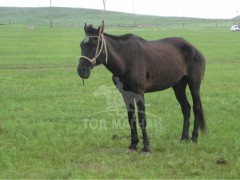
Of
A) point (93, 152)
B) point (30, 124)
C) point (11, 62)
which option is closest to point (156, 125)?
A: point (93, 152)

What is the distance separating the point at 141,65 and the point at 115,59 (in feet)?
1.83

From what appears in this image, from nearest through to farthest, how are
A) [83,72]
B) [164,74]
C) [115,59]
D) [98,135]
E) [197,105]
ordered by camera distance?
[83,72], [115,59], [164,74], [197,105], [98,135]

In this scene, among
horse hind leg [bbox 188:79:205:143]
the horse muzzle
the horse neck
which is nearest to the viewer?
the horse muzzle

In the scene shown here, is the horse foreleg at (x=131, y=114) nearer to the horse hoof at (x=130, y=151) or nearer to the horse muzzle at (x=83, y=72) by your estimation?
the horse hoof at (x=130, y=151)

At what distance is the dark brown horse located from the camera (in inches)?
297

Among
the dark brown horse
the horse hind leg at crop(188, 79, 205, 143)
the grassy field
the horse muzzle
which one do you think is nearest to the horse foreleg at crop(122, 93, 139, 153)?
the dark brown horse

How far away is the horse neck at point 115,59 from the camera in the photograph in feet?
25.6

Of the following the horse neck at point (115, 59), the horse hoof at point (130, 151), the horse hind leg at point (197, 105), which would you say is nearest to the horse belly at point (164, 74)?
the horse hind leg at point (197, 105)

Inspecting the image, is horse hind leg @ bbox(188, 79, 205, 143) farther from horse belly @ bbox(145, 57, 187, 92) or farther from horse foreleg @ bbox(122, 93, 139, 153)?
horse foreleg @ bbox(122, 93, 139, 153)

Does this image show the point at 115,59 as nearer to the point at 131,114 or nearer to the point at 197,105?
the point at 131,114

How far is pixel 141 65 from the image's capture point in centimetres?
797

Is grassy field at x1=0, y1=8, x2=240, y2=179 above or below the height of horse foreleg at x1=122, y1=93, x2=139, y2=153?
below

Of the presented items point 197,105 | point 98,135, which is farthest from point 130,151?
point 197,105

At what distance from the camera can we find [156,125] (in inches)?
400
